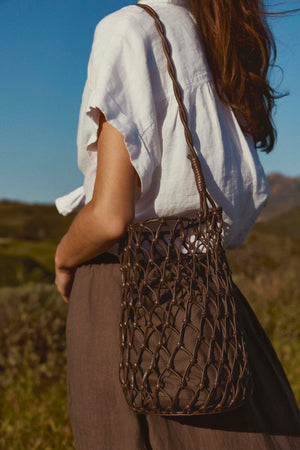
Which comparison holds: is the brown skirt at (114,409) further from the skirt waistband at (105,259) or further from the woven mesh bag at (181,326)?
the woven mesh bag at (181,326)

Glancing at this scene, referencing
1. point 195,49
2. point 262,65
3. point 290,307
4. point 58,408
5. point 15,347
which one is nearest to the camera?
point 195,49

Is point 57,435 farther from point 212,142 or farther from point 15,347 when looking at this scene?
point 212,142

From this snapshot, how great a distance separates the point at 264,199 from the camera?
143cm

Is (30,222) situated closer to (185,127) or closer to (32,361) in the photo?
(32,361)

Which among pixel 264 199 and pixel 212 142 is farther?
pixel 264 199

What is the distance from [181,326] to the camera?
1.07 meters

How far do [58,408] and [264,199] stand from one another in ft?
7.50

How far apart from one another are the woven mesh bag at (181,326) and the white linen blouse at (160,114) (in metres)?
0.09

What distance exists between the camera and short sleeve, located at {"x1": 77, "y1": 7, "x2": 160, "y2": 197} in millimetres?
→ 1131

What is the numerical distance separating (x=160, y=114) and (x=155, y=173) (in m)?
0.15

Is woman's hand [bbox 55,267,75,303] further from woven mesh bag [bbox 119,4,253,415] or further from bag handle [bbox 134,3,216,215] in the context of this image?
bag handle [bbox 134,3,216,215]

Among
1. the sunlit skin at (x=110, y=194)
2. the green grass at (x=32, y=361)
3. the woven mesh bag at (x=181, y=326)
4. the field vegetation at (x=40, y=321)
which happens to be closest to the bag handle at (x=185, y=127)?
the woven mesh bag at (x=181, y=326)

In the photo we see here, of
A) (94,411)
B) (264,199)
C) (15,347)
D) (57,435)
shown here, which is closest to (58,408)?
(57,435)

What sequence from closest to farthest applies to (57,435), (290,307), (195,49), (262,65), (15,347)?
1. (195,49)
2. (262,65)
3. (57,435)
4. (15,347)
5. (290,307)
